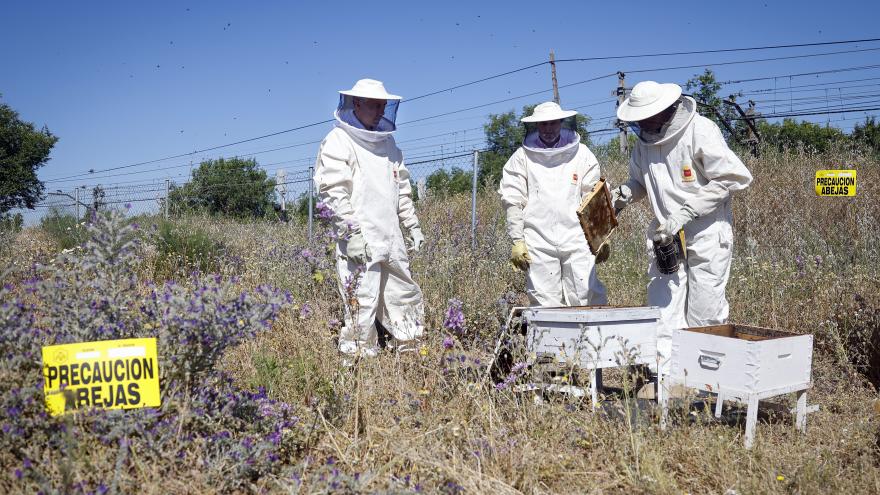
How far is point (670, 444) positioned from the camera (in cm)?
333

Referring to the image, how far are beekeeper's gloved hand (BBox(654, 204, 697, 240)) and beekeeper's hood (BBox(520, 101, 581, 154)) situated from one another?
1.04m

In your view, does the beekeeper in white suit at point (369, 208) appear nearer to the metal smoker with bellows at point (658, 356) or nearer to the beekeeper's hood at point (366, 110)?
the beekeeper's hood at point (366, 110)

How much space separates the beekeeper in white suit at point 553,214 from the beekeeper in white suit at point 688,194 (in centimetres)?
57

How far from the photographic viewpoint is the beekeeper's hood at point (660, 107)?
4.38 meters

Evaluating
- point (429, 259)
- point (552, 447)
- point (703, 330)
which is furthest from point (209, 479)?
point (429, 259)

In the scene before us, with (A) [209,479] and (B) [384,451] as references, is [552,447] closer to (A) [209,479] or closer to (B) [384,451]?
(B) [384,451]

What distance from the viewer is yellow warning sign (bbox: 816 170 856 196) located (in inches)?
342

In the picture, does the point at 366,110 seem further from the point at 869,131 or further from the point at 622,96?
the point at 869,131

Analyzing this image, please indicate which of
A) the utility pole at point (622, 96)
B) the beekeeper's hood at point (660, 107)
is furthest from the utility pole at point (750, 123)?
the beekeeper's hood at point (660, 107)

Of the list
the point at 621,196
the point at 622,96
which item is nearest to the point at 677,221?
the point at 621,196

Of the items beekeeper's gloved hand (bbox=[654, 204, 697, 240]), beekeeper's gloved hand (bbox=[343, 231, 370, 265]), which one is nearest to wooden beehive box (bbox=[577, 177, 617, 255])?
beekeeper's gloved hand (bbox=[654, 204, 697, 240])

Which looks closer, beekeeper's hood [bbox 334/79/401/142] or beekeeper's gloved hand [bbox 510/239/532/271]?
beekeeper's hood [bbox 334/79/401/142]

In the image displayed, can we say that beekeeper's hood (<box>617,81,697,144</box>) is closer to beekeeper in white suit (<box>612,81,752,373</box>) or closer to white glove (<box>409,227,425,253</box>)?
→ beekeeper in white suit (<box>612,81,752,373</box>)

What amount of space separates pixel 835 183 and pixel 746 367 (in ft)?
21.8
